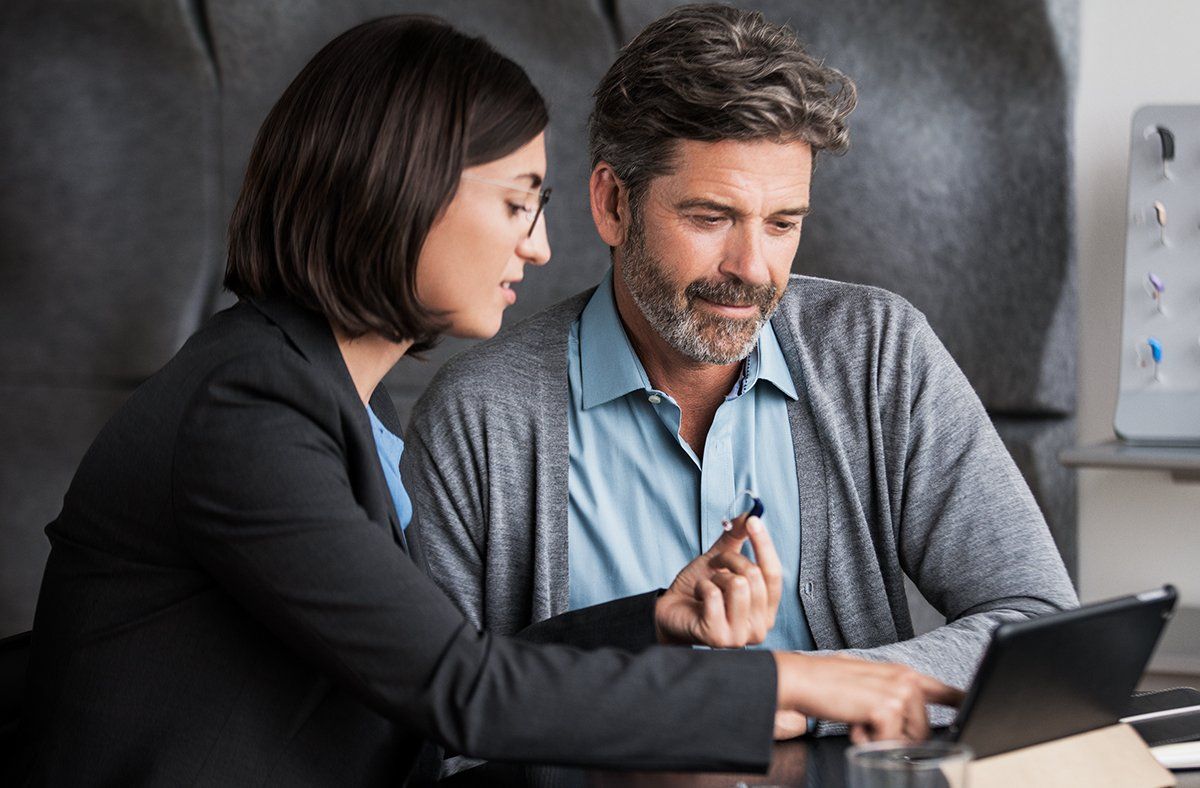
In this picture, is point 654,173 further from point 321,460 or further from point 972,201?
point 972,201

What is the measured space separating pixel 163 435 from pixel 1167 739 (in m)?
0.82

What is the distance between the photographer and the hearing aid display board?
83.9 inches

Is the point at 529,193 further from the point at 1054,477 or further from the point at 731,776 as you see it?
the point at 1054,477

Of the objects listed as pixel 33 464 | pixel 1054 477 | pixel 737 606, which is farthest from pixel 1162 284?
pixel 33 464

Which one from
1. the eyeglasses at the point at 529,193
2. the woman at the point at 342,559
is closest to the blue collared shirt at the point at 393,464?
the woman at the point at 342,559

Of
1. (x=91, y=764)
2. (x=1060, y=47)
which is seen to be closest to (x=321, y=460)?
(x=91, y=764)

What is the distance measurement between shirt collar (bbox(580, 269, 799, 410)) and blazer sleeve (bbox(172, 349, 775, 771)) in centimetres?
58

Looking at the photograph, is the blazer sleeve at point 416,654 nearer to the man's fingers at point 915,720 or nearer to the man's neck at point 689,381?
the man's fingers at point 915,720

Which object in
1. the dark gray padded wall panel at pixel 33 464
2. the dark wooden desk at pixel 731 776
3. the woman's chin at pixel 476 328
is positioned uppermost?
the woman's chin at pixel 476 328

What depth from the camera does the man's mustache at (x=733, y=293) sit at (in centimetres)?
149

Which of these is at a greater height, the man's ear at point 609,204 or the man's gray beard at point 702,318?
the man's ear at point 609,204

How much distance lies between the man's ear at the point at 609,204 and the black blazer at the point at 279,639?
0.57 m

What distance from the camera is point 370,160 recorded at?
1085 mm

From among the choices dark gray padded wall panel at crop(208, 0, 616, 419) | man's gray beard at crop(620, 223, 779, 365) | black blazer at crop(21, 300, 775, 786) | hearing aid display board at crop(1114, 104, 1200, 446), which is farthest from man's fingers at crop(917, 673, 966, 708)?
dark gray padded wall panel at crop(208, 0, 616, 419)
